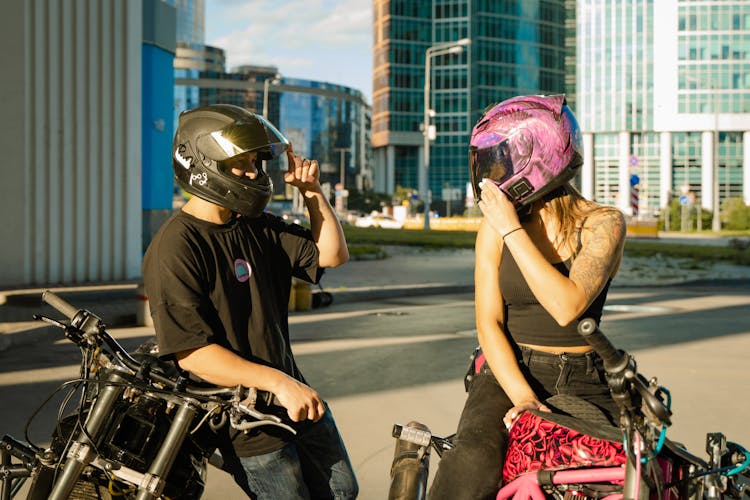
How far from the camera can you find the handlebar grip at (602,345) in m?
2.18

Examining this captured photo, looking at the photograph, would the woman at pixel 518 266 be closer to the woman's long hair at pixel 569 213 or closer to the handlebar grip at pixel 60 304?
the woman's long hair at pixel 569 213

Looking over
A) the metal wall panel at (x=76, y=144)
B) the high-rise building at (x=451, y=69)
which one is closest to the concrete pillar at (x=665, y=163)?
the high-rise building at (x=451, y=69)

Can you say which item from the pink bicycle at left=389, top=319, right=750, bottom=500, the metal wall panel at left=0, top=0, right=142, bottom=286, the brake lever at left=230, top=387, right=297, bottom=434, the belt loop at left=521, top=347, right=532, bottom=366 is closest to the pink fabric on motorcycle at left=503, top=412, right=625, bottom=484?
the pink bicycle at left=389, top=319, right=750, bottom=500

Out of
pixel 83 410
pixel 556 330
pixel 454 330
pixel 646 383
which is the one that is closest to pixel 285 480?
pixel 83 410

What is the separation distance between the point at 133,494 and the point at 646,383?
61.4 inches

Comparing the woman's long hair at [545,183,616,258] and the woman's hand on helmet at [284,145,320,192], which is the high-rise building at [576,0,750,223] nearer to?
the woman's long hair at [545,183,616,258]

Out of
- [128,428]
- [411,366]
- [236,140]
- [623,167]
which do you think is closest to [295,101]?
[623,167]

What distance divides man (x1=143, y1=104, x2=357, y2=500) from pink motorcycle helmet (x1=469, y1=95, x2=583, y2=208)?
686mm

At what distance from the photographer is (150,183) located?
21.3 metres

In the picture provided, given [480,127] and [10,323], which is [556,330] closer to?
[480,127]

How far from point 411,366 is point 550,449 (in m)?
7.01

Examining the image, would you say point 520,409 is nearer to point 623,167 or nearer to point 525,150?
point 525,150

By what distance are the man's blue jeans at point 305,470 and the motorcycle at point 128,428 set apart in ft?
0.58

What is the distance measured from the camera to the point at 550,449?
280 centimetres
